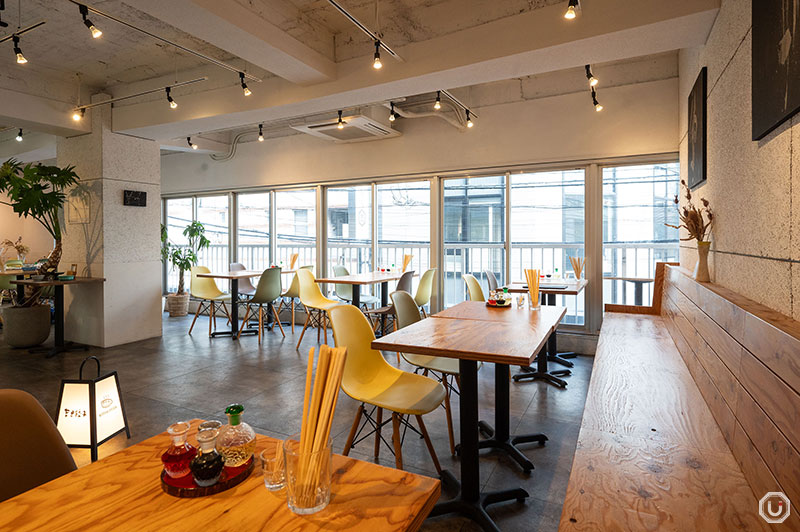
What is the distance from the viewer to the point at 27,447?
3.89 ft

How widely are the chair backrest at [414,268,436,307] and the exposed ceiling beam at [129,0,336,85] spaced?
8.63 ft

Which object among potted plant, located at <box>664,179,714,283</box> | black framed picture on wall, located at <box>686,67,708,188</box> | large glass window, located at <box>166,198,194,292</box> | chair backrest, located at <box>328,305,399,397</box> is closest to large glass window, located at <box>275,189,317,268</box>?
large glass window, located at <box>166,198,194,292</box>

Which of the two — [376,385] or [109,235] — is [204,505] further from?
[109,235]

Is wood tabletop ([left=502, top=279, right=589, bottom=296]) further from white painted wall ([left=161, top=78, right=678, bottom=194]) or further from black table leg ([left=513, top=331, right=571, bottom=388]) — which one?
white painted wall ([left=161, top=78, right=678, bottom=194])

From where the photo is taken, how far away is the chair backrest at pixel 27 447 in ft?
3.74

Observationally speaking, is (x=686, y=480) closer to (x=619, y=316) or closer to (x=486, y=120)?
(x=619, y=316)

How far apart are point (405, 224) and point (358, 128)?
5.09ft

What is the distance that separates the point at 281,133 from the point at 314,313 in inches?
118

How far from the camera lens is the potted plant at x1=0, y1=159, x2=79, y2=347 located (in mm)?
5180

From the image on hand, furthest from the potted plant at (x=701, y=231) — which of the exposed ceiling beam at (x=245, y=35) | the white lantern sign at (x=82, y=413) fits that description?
the white lantern sign at (x=82, y=413)

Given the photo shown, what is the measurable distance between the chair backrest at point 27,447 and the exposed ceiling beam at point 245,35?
2.68 meters

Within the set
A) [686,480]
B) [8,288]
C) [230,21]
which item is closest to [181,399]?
[230,21]

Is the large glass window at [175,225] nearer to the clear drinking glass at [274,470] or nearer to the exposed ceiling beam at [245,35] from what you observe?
the exposed ceiling beam at [245,35]

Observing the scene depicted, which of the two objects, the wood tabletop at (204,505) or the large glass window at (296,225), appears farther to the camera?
the large glass window at (296,225)
